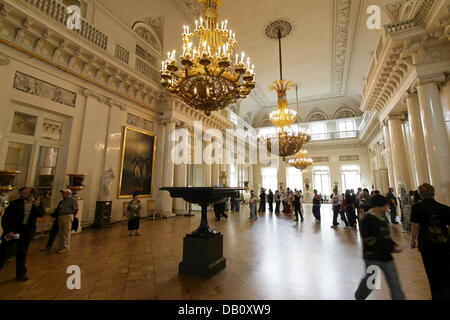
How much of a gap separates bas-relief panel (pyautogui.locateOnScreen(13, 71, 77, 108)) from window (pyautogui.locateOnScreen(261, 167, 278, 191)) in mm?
16804

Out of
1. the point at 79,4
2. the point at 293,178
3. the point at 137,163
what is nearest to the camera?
the point at 79,4

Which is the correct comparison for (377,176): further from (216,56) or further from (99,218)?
(99,218)

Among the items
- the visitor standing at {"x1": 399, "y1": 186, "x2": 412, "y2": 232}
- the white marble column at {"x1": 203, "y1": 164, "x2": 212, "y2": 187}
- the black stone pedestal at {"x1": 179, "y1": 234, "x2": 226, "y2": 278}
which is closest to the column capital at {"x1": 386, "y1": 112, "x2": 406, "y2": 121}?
the visitor standing at {"x1": 399, "y1": 186, "x2": 412, "y2": 232}

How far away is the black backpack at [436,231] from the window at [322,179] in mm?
17447

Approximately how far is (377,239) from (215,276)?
2019 millimetres

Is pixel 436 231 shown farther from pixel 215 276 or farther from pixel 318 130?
pixel 318 130

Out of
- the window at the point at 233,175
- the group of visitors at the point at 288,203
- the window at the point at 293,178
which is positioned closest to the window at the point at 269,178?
the window at the point at 293,178

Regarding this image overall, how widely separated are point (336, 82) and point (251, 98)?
6204 mm

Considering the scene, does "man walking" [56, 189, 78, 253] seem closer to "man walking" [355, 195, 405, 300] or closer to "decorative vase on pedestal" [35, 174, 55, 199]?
"decorative vase on pedestal" [35, 174, 55, 199]

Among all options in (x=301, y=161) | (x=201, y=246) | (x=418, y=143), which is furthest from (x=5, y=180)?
(x=301, y=161)

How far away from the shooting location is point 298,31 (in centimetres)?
970

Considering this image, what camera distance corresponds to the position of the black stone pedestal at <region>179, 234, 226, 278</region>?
111 inches
